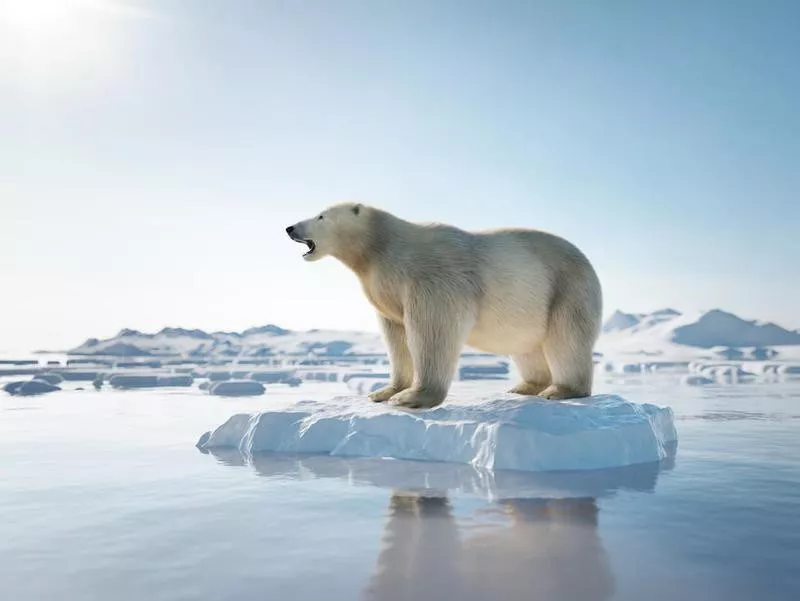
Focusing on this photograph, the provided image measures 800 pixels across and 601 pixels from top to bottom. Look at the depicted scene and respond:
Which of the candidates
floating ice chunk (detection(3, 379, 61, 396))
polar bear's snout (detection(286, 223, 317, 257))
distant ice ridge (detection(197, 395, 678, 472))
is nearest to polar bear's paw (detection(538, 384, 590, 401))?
distant ice ridge (detection(197, 395, 678, 472))

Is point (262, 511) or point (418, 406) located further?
point (418, 406)

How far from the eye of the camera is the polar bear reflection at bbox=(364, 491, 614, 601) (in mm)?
2428

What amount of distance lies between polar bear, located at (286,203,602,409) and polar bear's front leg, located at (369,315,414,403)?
0.14 metres

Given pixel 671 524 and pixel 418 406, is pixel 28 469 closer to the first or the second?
pixel 418 406

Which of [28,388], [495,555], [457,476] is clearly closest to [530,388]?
[457,476]

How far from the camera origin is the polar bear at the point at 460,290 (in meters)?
5.83

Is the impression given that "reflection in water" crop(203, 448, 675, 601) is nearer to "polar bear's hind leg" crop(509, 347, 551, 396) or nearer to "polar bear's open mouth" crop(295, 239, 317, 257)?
"polar bear's hind leg" crop(509, 347, 551, 396)

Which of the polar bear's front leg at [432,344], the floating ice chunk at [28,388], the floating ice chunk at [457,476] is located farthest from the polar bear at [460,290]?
the floating ice chunk at [28,388]

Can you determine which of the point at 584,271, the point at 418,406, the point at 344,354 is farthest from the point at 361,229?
the point at 344,354

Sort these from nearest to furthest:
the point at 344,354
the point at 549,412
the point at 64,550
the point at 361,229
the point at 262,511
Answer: the point at 64,550 < the point at 262,511 < the point at 549,412 < the point at 361,229 < the point at 344,354

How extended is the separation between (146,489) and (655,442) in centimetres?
439

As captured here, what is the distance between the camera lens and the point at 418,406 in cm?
576

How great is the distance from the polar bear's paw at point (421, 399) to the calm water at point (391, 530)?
0.68 m

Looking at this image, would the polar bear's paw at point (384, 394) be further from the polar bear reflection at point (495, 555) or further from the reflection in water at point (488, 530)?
the polar bear reflection at point (495, 555)
